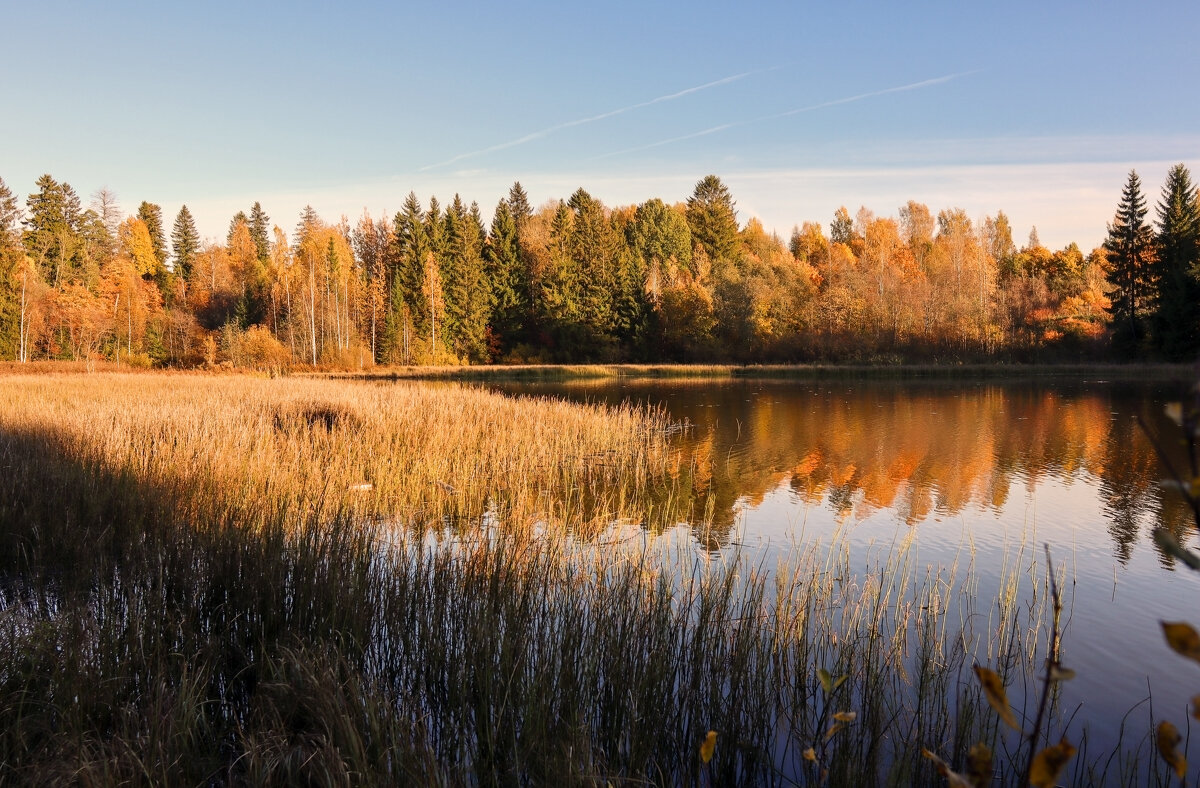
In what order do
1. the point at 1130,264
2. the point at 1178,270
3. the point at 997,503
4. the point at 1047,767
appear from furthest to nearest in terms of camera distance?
the point at 1130,264
the point at 1178,270
the point at 997,503
the point at 1047,767

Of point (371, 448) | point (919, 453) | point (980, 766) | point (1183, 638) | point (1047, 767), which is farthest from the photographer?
point (919, 453)

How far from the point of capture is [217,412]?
12.4 metres

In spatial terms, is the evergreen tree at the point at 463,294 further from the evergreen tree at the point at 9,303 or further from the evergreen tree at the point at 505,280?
the evergreen tree at the point at 9,303

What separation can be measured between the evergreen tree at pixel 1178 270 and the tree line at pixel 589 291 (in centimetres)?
10

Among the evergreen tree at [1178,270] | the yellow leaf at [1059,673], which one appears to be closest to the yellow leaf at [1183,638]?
the yellow leaf at [1059,673]

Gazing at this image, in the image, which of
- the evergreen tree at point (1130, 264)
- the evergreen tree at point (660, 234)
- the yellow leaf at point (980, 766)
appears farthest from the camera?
the evergreen tree at point (660, 234)

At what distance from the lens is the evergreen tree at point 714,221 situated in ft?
215

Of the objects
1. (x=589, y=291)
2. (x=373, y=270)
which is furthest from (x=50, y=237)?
(x=589, y=291)

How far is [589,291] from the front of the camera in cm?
5556

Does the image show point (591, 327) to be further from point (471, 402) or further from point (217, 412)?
point (217, 412)

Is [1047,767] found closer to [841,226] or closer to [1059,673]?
[1059,673]

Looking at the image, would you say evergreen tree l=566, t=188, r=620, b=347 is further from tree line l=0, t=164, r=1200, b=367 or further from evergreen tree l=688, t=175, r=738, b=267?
evergreen tree l=688, t=175, r=738, b=267

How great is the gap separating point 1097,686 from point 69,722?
222 inches

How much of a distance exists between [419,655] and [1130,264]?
47215mm
